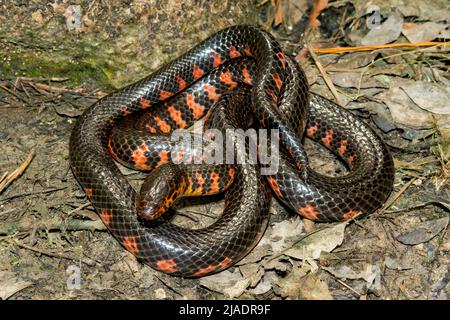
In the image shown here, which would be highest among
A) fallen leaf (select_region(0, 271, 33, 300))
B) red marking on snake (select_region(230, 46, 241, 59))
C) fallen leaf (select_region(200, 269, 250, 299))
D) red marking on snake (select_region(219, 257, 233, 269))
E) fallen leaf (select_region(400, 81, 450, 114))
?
red marking on snake (select_region(230, 46, 241, 59))

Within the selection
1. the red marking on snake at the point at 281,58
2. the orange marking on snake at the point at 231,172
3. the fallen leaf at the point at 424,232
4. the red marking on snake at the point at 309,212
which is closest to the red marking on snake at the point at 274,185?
the red marking on snake at the point at 309,212

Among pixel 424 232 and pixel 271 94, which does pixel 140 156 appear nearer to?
pixel 271 94

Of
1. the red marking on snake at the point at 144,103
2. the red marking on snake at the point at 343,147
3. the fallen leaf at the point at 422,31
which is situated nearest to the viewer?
the red marking on snake at the point at 343,147

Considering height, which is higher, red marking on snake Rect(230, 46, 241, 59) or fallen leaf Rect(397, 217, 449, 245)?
red marking on snake Rect(230, 46, 241, 59)

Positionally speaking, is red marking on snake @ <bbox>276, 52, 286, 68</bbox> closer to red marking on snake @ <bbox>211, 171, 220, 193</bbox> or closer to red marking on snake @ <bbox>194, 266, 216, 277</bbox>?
red marking on snake @ <bbox>211, 171, 220, 193</bbox>

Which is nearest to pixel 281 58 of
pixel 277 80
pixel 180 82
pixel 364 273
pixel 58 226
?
pixel 277 80

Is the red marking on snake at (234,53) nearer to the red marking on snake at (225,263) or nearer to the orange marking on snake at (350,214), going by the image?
the orange marking on snake at (350,214)

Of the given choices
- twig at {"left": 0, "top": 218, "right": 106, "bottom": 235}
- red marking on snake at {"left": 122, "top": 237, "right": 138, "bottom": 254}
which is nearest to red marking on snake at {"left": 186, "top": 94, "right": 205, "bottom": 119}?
twig at {"left": 0, "top": 218, "right": 106, "bottom": 235}
